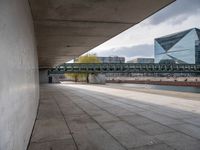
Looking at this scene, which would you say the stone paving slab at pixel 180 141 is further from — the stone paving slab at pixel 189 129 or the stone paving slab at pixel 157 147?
the stone paving slab at pixel 189 129

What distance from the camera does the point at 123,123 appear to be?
17.1ft

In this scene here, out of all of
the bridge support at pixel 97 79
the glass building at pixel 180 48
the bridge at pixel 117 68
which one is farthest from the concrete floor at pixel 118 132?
the glass building at pixel 180 48

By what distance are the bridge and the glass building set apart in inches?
366

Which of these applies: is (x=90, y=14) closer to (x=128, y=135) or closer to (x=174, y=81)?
(x=128, y=135)

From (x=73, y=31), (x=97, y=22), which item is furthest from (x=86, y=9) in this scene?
(x=73, y=31)

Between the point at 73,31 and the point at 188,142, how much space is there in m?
4.79

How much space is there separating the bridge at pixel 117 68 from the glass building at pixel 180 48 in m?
9.29

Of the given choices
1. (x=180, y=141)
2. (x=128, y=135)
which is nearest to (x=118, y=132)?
(x=128, y=135)

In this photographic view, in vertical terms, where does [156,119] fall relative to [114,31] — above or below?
below

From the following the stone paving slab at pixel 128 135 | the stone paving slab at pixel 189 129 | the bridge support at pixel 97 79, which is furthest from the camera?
the bridge support at pixel 97 79

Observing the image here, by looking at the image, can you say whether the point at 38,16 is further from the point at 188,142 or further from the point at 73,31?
the point at 188,142

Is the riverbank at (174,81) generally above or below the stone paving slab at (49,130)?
below

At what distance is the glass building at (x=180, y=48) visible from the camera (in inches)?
3084

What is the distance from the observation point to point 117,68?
199 ft
